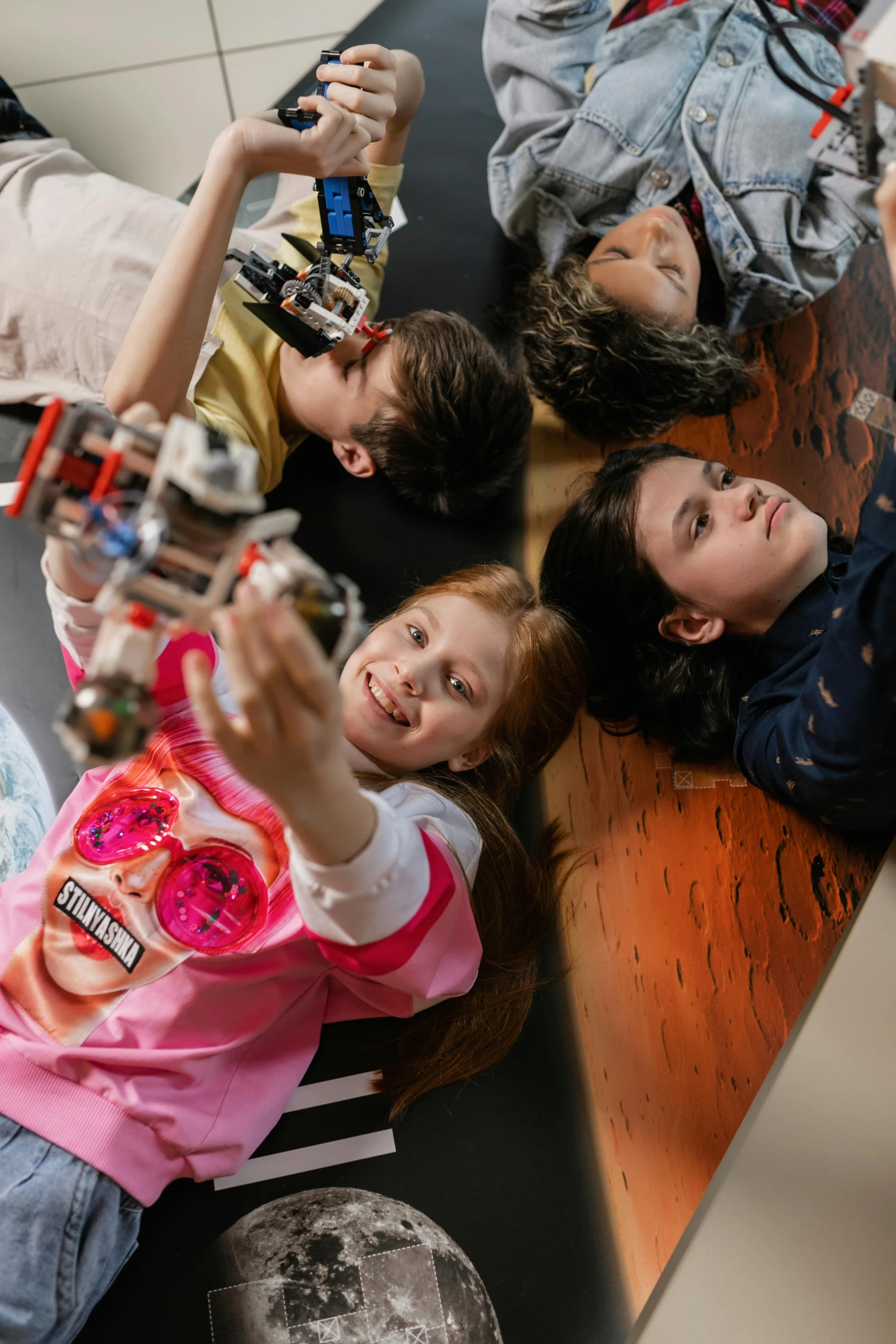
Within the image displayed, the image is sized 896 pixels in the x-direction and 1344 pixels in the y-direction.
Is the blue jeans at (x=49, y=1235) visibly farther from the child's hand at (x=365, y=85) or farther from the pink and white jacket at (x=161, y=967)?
the child's hand at (x=365, y=85)

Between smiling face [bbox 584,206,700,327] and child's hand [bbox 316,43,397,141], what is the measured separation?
460 mm

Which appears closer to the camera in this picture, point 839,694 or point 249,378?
point 839,694

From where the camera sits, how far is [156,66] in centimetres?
182

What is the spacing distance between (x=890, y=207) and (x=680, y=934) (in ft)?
2.73

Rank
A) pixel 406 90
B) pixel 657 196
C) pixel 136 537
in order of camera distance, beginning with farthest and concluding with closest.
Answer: pixel 657 196
pixel 406 90
pixel 136 537

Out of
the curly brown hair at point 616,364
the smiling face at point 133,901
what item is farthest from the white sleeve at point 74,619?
the curly brown hair at point 616,364

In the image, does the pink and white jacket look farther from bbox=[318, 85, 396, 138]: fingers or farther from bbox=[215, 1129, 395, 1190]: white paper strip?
bbox=[318, 85, 396, 138]: fingers

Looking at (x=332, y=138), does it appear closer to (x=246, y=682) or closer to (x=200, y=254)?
(x=200, y=254)

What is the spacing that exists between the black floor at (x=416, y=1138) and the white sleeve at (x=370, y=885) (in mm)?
426

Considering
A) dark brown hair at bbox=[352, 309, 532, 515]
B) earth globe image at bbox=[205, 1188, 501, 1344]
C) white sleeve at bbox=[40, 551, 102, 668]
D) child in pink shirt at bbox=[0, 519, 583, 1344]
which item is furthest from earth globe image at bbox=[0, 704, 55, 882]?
dark brown hair at bbox=[352, 309, 532, 515]

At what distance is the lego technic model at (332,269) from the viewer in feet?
3.47

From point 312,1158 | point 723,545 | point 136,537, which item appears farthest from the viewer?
point 723,545

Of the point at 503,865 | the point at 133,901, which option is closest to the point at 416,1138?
the point at 503,865

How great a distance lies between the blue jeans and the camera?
85 cm
